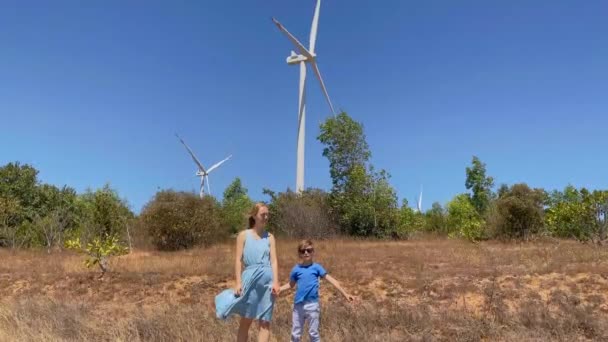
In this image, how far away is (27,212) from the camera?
3519 centimetres

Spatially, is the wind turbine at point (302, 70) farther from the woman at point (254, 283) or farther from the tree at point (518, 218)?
the woman at point (254, 283)

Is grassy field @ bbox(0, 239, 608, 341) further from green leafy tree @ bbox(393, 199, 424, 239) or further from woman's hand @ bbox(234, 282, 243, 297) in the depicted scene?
green leafy tree @ bbox(393, 199, 424, 239)

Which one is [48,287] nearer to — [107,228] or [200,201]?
[107,228]

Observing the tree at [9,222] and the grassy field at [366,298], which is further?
the tree at [9,222]

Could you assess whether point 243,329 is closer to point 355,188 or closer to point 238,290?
point 238,290

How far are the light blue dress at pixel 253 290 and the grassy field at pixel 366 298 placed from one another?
4.42 ft


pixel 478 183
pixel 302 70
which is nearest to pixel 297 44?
pixel 302 70

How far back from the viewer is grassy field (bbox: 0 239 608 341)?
672cm

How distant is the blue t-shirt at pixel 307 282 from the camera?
551 cm

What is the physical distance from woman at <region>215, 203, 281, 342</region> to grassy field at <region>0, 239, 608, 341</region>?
132 centimetres

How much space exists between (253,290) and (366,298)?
17.5 ft

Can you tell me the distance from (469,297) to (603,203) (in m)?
11.2

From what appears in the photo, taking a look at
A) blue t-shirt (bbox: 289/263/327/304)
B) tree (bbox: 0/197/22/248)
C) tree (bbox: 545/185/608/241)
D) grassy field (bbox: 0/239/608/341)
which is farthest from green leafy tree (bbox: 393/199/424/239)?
blue t-shirt (bbox: 289/263/327/304)

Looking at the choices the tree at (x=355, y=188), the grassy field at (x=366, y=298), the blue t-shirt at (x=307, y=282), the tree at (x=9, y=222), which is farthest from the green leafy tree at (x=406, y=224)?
the blue t-shirt at (x=307, y=282)
